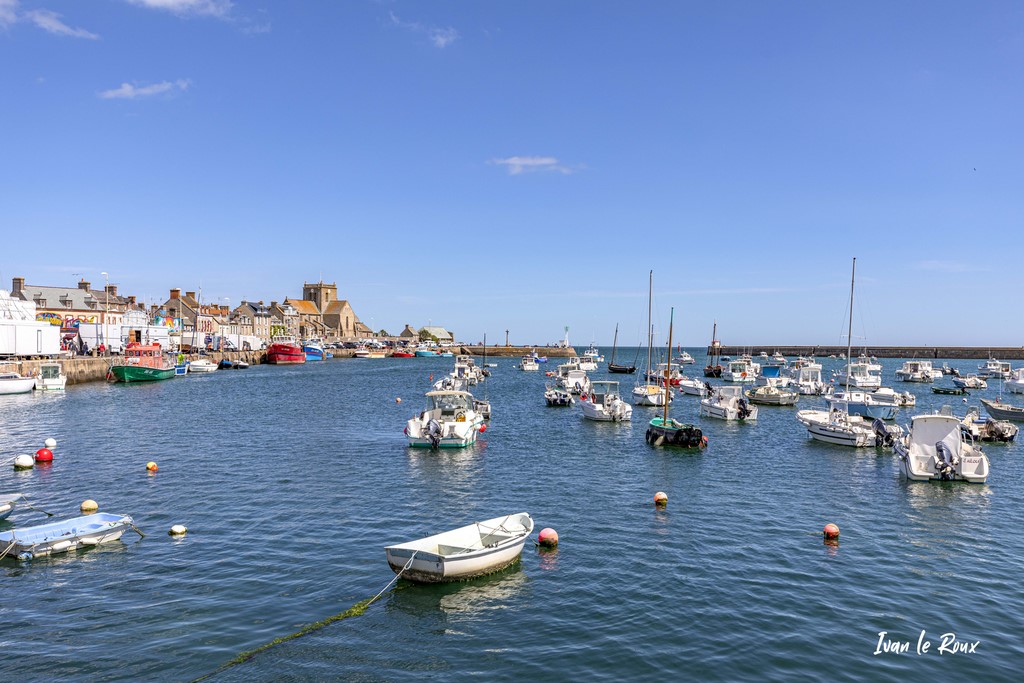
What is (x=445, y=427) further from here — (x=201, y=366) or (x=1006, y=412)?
(x=201, y=366)

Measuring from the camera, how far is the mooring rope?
53.2 ft

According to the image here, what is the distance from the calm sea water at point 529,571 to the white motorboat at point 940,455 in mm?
1144

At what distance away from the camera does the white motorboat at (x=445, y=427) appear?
45.3 meters

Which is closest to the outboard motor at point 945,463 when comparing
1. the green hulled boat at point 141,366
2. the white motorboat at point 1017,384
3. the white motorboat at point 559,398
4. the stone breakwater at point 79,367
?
the white motorboat at point 559,398

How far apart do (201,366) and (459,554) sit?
4980 inches

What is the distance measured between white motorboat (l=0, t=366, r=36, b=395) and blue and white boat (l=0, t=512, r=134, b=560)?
67101 mm

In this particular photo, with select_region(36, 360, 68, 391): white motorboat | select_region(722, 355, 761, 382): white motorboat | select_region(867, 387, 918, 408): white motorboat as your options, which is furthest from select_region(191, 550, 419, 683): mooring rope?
select_region(722, 355, 761, 382): white motorboat

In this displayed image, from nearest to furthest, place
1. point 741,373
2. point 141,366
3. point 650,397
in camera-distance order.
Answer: point 650,397 → point 141,366 → point 741,373

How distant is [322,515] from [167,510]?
708 centimetres

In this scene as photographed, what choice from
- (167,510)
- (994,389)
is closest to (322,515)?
(167,510)

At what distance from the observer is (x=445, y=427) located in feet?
149

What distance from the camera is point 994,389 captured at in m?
112

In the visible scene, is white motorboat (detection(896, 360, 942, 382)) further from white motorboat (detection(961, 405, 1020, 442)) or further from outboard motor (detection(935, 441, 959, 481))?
outboard motor (detection(935, 441, 959, 481))

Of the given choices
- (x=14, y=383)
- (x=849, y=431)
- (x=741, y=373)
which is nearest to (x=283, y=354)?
(x=14, y=383)
